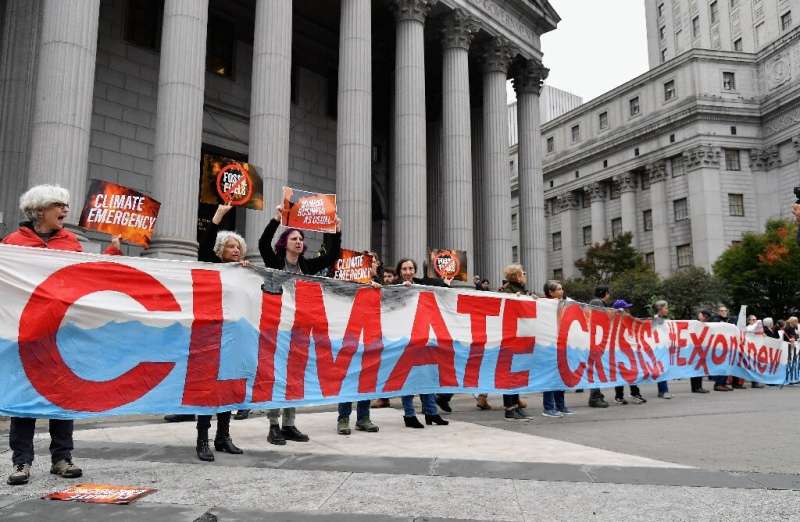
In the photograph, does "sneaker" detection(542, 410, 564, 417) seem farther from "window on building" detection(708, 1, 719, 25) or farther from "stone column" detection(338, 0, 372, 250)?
"window on building" detection(708, 1, 719, 25)

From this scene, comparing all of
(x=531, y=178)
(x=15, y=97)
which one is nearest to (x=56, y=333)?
(x=15, y=97)

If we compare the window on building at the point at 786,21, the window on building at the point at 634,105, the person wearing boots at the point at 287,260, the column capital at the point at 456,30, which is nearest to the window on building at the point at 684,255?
the window on building at the point at 634,105

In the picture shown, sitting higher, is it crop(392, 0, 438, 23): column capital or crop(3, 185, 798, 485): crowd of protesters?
crop(392, 0, 438, 23): column capital

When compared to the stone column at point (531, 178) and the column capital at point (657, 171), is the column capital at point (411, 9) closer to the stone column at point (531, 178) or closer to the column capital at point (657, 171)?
the stone column at point (531, 178)

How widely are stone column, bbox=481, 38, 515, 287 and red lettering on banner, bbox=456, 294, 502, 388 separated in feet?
50.8

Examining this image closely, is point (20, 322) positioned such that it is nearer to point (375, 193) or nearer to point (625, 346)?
point (625, 346)

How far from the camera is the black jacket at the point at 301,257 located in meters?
7.02

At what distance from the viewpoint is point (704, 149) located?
50656mm

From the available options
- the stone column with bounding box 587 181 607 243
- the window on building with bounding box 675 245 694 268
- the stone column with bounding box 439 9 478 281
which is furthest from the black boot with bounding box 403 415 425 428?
the stone column with bounding box 587 181 607 243

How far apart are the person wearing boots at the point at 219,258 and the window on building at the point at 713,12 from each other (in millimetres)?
74002

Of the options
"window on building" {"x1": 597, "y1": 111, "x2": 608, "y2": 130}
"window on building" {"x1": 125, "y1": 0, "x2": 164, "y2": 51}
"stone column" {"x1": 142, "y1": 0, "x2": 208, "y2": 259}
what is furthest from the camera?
"window on building" {"x1": 597, "y1": 111, "x2": 608, "y2": 130}

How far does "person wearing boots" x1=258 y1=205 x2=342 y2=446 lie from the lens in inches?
255

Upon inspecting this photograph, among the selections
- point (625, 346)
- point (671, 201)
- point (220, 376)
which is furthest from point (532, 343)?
point (671, 201)

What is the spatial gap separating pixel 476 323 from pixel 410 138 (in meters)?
14.1
